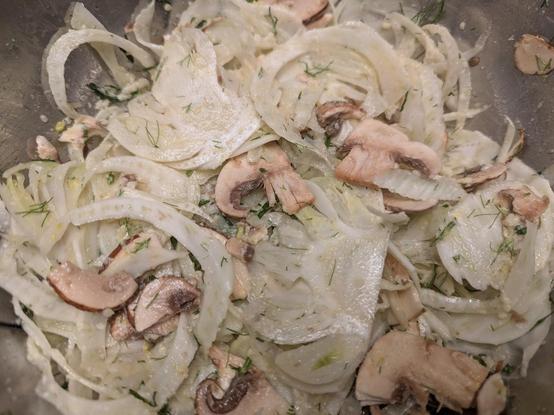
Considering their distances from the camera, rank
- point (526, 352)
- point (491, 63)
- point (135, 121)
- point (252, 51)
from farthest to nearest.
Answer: point (491, 63) → point (252, 51) → point (135, 121) → point (526, 352)

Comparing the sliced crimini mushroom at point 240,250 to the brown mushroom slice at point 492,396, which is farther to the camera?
the sliced crimini mushroom at point 240,250

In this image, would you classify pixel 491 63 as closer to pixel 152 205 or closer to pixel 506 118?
pixel 506 118

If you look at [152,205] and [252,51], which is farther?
[252,51]

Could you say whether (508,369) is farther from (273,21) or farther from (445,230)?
(273,21)

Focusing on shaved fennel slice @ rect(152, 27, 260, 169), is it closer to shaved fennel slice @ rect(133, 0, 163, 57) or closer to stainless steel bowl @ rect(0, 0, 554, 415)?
shaved fennel slice @ rect(133, 0, 163, 57)

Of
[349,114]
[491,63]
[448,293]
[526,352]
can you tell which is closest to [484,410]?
[526,352]

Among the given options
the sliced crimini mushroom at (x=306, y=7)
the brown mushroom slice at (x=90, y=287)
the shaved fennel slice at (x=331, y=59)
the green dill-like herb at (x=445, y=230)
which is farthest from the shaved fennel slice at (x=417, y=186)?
the brown mushroom slice at (x=90, y=287)

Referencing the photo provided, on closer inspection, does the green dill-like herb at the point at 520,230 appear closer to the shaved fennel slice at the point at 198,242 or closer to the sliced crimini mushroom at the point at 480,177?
the sliced crimini mushroom at the point at 480,177
